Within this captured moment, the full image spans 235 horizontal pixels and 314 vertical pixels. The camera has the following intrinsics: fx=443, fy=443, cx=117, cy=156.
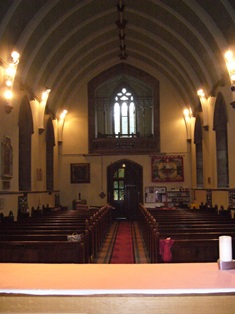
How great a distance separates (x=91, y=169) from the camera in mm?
21031

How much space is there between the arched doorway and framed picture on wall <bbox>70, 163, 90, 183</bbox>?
4.11 ft

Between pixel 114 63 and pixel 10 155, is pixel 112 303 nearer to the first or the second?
pixel 10 155

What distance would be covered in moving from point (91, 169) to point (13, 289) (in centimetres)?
1885

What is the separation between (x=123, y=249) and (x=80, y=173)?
993 centimetres

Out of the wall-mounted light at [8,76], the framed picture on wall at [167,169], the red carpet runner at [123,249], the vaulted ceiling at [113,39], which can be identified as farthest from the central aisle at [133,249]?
the vaulted ceiling at [113,39]

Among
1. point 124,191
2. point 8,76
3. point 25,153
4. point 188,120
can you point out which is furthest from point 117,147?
point 8,76

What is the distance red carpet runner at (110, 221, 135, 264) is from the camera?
9.60m

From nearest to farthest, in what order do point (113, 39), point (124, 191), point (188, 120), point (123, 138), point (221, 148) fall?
point (221, 148) < point (113, 39) < point (188, 120) < point (123, 138) < point (124, 191)

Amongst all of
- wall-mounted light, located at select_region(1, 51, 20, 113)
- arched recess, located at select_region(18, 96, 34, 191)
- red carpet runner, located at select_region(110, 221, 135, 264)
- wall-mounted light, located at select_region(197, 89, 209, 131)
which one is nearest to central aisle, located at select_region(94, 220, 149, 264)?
red carpet runner, located at select_region(110, 221, 135, 264)

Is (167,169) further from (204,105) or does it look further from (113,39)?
(113,39)

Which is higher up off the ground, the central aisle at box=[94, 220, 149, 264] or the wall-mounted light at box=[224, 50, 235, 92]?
the wall-mounted light at box=[224, 50, 235, 92]

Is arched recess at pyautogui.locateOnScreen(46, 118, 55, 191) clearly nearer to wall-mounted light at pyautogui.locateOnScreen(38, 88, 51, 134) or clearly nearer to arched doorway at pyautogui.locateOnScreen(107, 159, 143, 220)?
wall-mounted light at pyautogui.locateOnScreen(38, 88, 51, 134)

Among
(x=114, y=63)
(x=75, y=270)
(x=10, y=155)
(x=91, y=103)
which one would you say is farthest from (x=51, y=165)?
(x=75, y=270)

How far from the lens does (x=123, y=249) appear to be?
11375 millimetres
